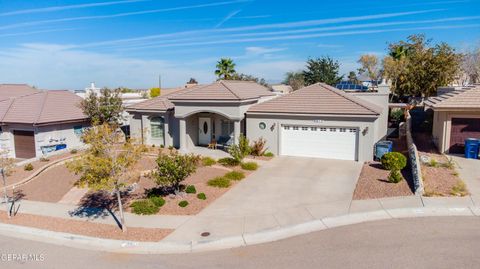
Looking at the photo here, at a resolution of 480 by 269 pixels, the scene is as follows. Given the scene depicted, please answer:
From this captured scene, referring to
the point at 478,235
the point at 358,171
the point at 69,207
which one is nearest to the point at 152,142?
the point at 69,207

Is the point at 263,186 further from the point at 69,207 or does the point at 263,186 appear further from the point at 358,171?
the point at 69,207

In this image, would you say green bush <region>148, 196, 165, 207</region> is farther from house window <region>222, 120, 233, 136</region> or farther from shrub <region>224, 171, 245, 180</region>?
house window <region>222, 120, 233, 136</region>

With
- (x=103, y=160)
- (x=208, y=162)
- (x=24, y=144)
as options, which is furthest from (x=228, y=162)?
(x=24, y=144)

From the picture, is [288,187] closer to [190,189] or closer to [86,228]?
[190,189]

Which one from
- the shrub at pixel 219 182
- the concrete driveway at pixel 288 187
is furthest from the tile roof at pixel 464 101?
the shrub at pixel 219 182

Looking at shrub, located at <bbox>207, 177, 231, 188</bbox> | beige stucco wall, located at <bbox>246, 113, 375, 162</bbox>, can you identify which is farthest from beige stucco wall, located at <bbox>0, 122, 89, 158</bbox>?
shrub, located at <bbox>207, 177, 231, 188</bbox>
